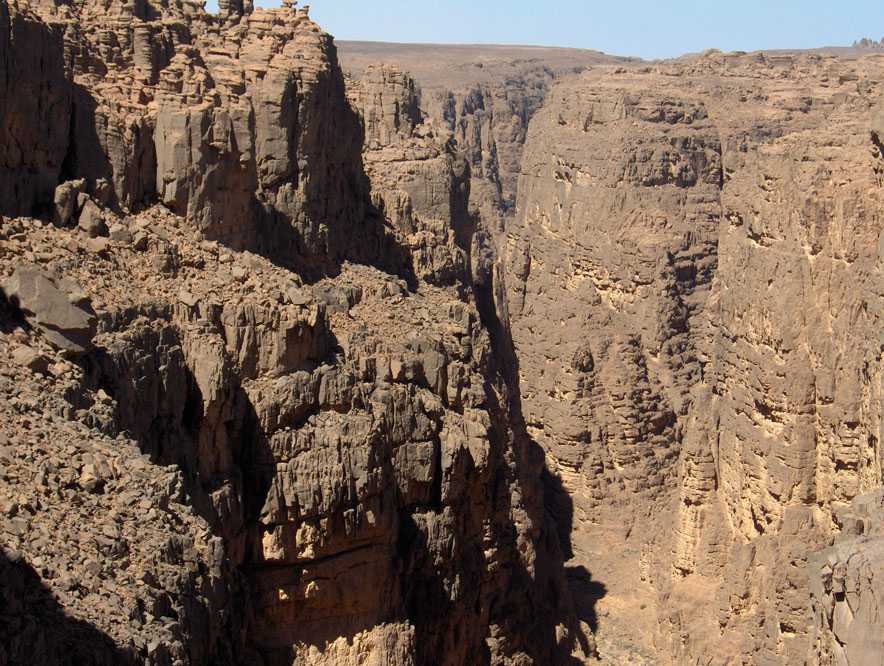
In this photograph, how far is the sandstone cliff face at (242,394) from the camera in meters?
15.0

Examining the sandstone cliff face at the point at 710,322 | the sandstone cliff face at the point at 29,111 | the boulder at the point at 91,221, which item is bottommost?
the sandstone cliff face at the point at 710,322

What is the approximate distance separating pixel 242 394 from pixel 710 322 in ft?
48.1

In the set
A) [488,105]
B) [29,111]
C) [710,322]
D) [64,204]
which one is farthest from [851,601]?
[488,105]

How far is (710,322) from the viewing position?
32406mm

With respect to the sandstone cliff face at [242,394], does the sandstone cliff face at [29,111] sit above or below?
above

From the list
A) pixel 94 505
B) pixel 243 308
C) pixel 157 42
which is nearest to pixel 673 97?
pixel 157 42

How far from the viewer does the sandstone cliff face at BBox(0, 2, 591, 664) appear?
1501 centimetres

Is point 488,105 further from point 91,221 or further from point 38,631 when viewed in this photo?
point 38,631

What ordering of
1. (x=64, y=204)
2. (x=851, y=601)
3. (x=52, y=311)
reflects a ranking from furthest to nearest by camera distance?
(x=64, y=204) < (x=52, y=311) < (x=851, y=601)

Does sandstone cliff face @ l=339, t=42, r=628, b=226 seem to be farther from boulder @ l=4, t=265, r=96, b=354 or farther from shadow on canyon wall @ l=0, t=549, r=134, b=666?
shadow on canyon wall @ l=0, t=549, r=134, b=666

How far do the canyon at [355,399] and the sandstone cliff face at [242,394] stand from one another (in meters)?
0.06

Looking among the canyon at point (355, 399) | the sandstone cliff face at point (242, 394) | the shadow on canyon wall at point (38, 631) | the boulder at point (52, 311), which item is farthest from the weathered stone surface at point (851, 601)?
the boulder at point (52, 311)

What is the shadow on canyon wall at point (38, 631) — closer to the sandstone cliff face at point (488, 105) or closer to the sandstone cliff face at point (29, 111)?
the sandstone cliff face at point (29, 111)

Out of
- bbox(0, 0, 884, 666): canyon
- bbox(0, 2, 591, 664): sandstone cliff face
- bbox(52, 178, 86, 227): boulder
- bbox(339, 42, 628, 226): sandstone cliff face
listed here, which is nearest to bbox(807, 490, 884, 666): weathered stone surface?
bbox(0, 0, 884, 666): canyon
